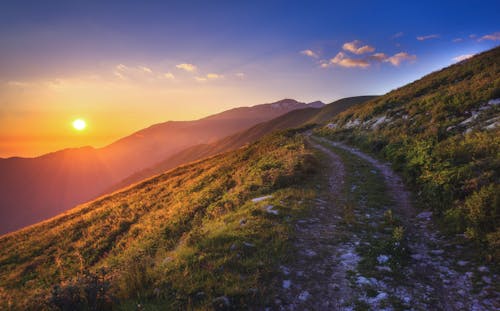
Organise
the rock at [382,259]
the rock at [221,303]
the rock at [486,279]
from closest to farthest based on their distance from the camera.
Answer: the rock at [221,303] < the rock at [486,279] < the rock at [382,259]

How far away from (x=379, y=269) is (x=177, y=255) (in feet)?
16.7

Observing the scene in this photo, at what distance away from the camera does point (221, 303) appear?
14.3 feet

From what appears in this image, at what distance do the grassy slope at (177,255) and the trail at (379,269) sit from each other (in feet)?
2.40

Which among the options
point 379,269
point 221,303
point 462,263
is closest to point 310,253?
point 379,269

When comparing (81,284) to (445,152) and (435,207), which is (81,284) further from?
(445,152)

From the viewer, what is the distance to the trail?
4.37 metres

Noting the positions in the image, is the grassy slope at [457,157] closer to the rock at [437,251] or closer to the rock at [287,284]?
the rock at [437,251]

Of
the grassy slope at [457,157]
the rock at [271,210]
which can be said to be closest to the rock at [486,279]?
the grassy slope at [457,157]

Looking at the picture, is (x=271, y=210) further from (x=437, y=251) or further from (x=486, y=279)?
(x=486, y=279)

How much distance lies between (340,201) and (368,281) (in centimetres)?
535

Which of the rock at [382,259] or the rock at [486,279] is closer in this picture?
the rock at [486,279]

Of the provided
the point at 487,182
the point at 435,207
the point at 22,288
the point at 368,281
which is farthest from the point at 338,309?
the point at 22,288

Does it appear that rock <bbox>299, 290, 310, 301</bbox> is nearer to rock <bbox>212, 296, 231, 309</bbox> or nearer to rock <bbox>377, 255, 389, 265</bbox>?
rock <bbox>212, 296, 231, 309</bbox>

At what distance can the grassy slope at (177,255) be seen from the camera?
15.6 feet
